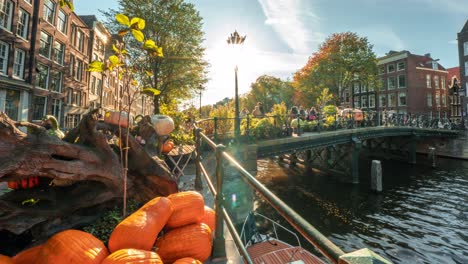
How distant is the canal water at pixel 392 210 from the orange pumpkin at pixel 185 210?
23.9 feet

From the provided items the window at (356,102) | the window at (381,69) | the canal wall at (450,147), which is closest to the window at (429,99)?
the window at (381,69)

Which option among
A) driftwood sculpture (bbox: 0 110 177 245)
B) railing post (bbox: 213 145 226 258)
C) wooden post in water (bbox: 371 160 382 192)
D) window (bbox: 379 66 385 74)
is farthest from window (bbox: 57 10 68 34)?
window (bbox: 379 66 385 74)

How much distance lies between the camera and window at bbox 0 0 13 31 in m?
14.5

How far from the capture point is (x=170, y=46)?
61.8 ft

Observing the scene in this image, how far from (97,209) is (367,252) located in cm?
312

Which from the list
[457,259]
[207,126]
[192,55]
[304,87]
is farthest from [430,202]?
[304,87]

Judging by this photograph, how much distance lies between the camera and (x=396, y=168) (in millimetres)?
20344

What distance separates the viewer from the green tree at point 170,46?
1789 centimetres

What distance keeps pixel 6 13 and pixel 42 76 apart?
547cm

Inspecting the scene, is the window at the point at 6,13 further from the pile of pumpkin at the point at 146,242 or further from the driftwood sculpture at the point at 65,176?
the pile of pumpkin at the point at 146,242

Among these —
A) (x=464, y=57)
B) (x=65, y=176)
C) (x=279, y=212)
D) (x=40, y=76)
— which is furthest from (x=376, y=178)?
(x=464, y=57)

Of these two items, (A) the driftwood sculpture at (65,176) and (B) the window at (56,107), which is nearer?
(A) the driftwood sculpture at (65,176)

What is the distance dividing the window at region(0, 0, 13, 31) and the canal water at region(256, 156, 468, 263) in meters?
20.9

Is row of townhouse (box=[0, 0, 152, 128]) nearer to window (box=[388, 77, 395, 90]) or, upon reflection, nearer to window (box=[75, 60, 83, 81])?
window (box=[75, 60, 83, 81])
